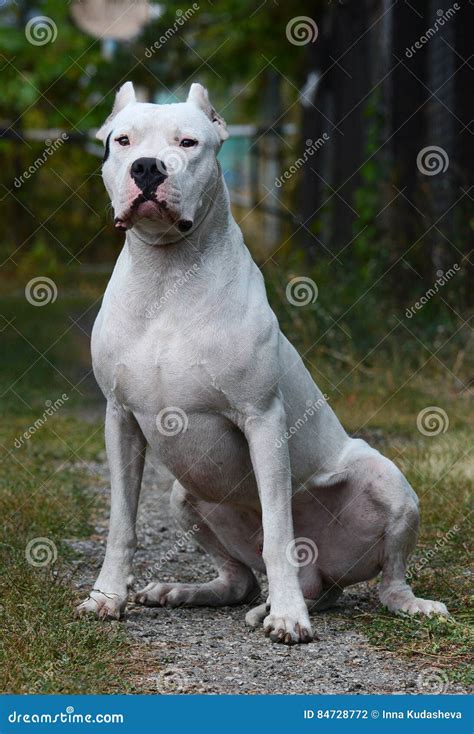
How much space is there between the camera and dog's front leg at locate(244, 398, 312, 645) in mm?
3834

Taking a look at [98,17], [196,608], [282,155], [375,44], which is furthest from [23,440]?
[282,155]

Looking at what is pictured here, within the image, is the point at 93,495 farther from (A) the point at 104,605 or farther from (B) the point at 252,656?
(B) the point at 252,656

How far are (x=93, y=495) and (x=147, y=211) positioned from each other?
2413 mm

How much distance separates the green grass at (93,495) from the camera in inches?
137

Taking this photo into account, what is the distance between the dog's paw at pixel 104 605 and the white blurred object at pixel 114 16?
978cm

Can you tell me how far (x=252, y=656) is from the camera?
12.1ft

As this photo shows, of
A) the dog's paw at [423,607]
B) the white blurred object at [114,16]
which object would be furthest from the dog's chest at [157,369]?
the white blurred object at [114,16]

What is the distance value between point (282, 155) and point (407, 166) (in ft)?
27.6

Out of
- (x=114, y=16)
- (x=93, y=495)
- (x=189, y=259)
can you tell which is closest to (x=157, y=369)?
(x=189, y=259)

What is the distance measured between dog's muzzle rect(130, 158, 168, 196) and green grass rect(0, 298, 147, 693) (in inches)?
52.1

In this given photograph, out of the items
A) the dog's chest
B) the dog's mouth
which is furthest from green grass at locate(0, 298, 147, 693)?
the dog's mouth

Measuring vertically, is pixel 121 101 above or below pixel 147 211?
above

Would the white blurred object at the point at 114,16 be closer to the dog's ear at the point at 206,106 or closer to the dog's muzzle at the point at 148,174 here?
the dog's ear at the point at 206,106

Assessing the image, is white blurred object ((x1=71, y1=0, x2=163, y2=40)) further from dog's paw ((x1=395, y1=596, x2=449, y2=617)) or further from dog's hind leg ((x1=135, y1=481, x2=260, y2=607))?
dog's paw ((x1=395, y1=596, x2=449, y2=617))
